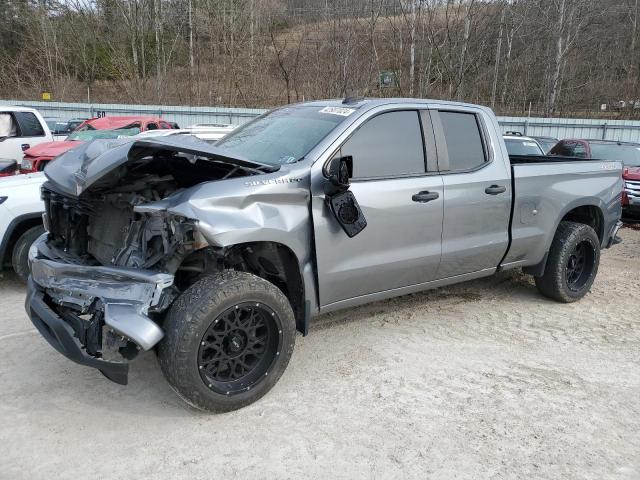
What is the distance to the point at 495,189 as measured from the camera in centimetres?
461

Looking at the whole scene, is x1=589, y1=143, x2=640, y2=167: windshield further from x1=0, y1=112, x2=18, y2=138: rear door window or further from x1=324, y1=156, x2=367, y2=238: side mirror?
x1=0, y1=112, x2=18, y2=138: rear door window

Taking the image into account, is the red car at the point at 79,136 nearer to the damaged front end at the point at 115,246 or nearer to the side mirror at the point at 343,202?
the damaged front end at the point at 115,246

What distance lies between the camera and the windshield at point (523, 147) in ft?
35.9

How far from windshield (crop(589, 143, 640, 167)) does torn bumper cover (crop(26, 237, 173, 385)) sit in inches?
431

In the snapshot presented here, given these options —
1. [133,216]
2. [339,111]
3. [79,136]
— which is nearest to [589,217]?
[339,111]

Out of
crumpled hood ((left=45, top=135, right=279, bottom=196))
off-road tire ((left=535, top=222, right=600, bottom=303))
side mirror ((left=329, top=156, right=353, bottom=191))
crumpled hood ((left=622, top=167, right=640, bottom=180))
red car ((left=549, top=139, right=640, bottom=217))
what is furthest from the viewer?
crumpled hood ((left=622, top=167, right=640, bottom=180))

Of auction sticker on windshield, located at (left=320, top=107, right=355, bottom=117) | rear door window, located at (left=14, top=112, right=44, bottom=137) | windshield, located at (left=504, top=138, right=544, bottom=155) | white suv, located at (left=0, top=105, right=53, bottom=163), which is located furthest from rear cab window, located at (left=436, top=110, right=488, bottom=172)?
rear door window, located at (left=14, top=112, right=44, bottom=137)

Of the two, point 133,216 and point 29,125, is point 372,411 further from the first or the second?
point 29,125

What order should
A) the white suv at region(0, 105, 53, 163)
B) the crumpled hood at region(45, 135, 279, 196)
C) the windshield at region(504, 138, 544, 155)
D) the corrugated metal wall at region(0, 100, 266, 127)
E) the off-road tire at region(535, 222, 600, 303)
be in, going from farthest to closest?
the corrugated metal wall at region(0, 100, 266, 127)
the windshield at region(504, 138, 544, 155)
the white suv at region(0, 105, 53, 163)
the off-road tire at region(535, 222, 600, 303)
the crumpled hood at region(45, 135, 279, 196)

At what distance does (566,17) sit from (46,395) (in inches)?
1480

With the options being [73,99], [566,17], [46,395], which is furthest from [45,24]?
[46,395]

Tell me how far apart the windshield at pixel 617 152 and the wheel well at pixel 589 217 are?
6.28 metres

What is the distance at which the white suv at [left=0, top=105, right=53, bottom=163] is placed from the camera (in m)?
10.0

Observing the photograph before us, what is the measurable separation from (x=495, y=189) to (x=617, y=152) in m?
8.66
